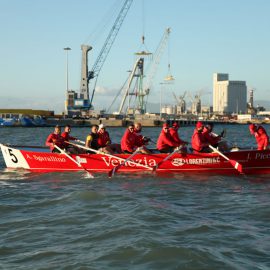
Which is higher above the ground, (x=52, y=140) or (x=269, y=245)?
(x=52, y=140)

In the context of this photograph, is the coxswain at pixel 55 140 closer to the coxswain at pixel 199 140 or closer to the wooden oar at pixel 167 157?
the wooden oar at pixel 167 157

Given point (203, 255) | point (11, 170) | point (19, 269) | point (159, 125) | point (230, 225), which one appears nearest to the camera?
point (19, 269)

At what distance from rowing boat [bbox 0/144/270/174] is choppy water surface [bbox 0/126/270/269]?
1660 millimetres

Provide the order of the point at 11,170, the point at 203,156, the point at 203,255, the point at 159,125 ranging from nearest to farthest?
the point at 203,255
the point at 203,156
the point at 11,170
the point at 159,125

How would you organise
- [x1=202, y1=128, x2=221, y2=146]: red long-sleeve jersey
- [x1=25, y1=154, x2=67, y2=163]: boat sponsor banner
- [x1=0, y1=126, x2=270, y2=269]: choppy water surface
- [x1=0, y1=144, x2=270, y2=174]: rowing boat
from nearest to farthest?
[x1=0, y1=126, x2=270, y2=269]: choppy water surface
[x1=0, y1=144, x2=270, y2=174]: rowing boat
[x1=202, y1=128, x2=221, y2=146]: red long-sleeve jersey
[x1=25, y1=154, x2=67, y2=163]: boat sponsor banner

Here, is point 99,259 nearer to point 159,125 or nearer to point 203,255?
point 203,255

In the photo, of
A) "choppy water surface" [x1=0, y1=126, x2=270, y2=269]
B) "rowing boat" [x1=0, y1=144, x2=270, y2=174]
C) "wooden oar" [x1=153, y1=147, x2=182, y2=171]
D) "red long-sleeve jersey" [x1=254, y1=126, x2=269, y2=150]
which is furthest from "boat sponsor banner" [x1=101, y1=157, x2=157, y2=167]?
"red long-sleeve jersey" [x1=254, y1=126, x2=269, y2=150]

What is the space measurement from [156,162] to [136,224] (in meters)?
8.65

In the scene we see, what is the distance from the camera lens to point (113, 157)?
20156mm

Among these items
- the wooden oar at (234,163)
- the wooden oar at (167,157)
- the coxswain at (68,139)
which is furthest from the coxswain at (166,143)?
the coxswain at (68,139)

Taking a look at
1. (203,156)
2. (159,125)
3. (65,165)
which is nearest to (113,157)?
(65,165)

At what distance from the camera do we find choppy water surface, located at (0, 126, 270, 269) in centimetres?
899

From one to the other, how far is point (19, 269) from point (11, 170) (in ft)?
44.2

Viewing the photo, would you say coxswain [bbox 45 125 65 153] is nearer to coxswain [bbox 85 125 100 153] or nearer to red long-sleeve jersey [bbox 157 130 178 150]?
coxswain [bbox 85 125 100 153]
